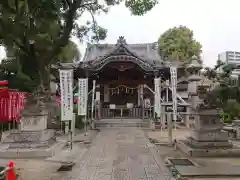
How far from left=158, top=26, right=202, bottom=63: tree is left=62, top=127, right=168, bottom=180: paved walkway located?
2982 centimetres

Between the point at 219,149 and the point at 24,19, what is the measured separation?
8.54 meters

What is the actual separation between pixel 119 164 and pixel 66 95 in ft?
15.7

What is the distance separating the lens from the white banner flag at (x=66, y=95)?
13.0 metres

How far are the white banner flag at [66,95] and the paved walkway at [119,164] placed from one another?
1.77m

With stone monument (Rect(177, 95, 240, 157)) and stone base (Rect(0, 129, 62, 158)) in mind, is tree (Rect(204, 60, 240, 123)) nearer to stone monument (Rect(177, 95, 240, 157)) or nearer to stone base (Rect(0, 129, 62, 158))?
stone monument (Rect(177, 95, 240, 157))

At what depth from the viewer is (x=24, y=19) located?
11773mm

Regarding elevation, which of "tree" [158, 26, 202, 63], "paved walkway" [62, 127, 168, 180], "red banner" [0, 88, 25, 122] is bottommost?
"paved walkway" [62, 127, 168, 180]

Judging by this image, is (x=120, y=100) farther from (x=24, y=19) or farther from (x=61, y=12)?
(x=24, y=19)

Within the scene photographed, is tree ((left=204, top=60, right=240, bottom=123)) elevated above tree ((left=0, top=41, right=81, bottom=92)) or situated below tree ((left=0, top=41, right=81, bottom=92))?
below

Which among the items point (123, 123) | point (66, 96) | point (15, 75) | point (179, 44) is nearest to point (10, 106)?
point (66, 96)

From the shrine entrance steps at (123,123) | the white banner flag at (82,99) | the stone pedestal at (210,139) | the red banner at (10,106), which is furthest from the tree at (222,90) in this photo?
the shrine entrance steps at (123,123)

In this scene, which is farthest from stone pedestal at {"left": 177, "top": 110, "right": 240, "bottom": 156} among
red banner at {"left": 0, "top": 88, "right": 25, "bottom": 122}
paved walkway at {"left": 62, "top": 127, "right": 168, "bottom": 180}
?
red banner at {"left": 0, "top": 88, "right": 25, "bottom": 122}

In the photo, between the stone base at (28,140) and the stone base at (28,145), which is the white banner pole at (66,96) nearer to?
the stone base at (28,145)

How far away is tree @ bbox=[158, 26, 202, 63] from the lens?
1665 inches
